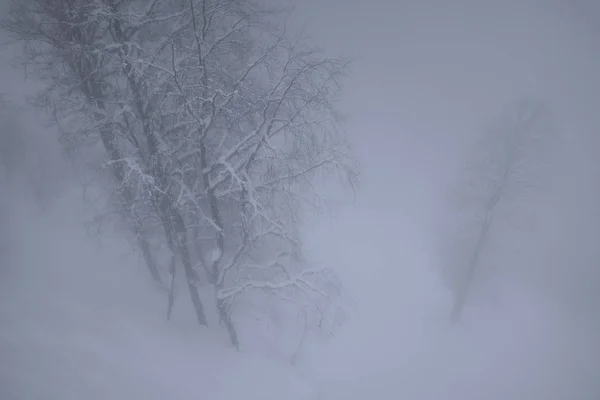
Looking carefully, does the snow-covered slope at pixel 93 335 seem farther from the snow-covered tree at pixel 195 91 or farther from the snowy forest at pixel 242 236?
the snow-covered tree at pixel 195 91

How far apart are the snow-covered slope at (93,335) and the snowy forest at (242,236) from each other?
51 millimetres

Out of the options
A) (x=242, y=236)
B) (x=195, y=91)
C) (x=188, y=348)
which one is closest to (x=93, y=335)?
(x=188, y=348)

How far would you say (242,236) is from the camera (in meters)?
6.49

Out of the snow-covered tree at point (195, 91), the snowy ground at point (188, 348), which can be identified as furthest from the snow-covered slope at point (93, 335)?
the snow-covered tree at point (195, 91)

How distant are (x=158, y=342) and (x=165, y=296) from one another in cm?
161

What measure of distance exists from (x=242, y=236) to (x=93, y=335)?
4.59 m

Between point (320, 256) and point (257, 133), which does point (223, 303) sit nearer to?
point (257, 133)

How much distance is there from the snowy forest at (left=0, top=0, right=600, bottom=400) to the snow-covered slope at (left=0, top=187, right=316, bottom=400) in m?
0.05

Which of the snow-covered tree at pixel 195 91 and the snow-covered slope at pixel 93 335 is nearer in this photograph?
the snow-covered tree at pixel 195 91

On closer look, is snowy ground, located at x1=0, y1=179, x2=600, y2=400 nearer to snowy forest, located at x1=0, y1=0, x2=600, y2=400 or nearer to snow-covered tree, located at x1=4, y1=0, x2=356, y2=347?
snowy forest, located at x1=0, y1=0, x2=600, y2=400

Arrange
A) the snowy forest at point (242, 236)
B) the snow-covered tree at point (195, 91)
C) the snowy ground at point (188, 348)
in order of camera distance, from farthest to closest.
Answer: the snowy ground at point (188, 348)
the snowy forest at point (242, 236)
the snow-covered tree at point (195, 91)

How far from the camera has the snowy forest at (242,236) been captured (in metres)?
5.41

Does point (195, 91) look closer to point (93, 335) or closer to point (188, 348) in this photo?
point (93, 335)

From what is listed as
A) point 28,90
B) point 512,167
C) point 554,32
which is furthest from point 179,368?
point 554,32
